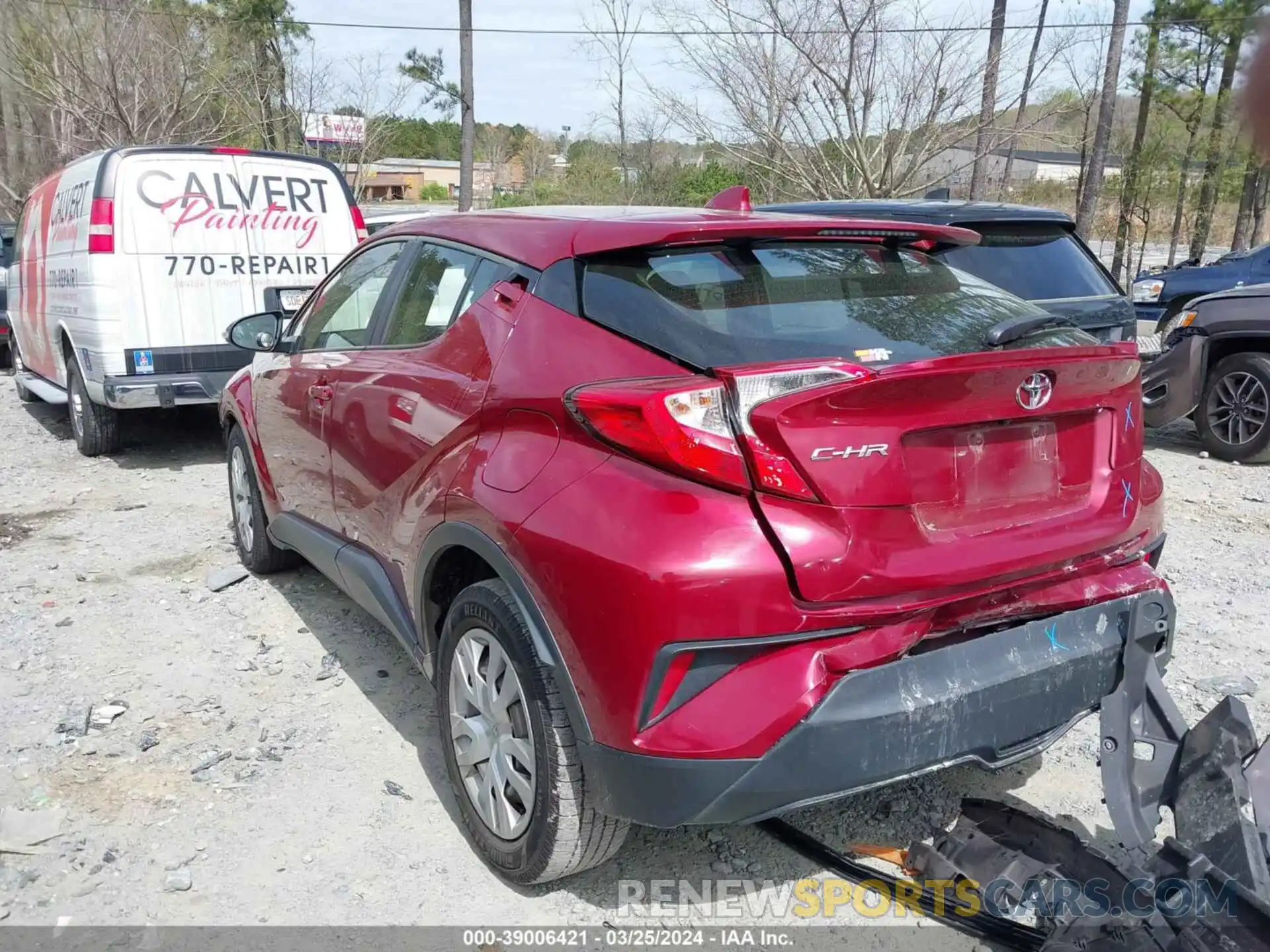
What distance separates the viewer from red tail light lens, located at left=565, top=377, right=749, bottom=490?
2219 mm

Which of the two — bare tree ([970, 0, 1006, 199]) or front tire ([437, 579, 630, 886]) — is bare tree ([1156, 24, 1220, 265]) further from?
front tire ([437, 579, 630, 886])

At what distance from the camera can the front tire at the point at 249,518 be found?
5.00 m

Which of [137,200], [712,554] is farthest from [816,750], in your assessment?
[137,200]

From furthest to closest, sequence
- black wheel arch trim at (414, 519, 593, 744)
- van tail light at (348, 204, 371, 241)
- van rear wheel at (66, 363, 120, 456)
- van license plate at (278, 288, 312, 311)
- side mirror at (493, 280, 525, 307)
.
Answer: van tail light at (348, 204, 371, 241)
van rear wheel at (66, 363, 120, 456)
van license plate at (278, 288, 312, 311)
side mirror at (493, 280, 525, 307)
black wheel arch trim at (414, 519, 593, 744)

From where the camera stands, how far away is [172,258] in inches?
283

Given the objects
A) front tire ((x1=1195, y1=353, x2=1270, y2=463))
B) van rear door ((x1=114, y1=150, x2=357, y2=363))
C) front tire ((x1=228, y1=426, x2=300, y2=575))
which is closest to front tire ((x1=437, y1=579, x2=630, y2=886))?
front tire ((x1=228, y1=426, x2=300, y2=575))

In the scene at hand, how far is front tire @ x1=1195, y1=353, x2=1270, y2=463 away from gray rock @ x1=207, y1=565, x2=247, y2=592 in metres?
6.72

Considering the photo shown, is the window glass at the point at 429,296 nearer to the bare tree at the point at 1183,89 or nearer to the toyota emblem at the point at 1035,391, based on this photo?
the toyota emblem at the point at 1035,391

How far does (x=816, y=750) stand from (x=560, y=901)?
3.27 ft

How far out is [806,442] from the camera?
2.21 m

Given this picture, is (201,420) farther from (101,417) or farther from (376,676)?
(376,676)

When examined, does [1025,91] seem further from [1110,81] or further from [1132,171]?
[1132,171]

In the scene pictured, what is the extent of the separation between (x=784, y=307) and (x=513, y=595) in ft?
3.30

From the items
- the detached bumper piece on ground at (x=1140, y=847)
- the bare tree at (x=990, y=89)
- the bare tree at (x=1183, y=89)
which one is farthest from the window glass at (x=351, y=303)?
the bare tree at (x=1183, y=89)
